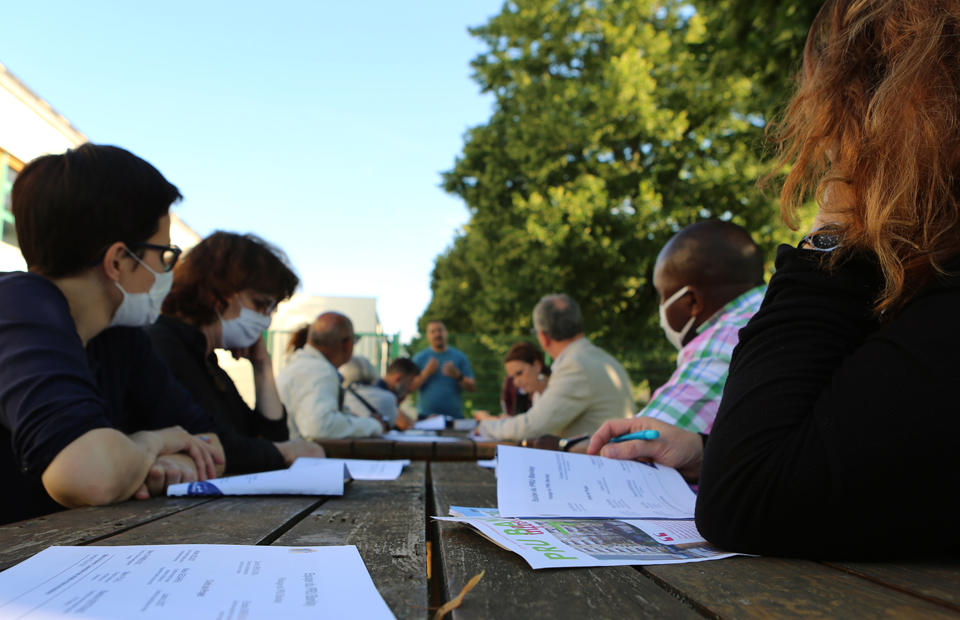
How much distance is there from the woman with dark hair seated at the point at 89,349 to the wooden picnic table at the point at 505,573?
0.16m

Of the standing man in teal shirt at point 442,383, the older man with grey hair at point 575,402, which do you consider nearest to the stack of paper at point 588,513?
the older man with grey hair at point 575,402

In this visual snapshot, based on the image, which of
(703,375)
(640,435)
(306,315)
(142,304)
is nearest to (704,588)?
(640,435)

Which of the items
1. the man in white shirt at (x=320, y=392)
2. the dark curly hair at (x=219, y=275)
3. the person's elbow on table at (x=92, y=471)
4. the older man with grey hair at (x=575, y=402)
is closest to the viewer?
the person's elbow on table at (x=92, y=471)

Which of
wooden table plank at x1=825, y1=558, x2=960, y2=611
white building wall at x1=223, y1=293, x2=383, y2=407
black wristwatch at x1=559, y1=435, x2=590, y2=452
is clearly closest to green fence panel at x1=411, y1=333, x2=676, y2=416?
white building wall at x1=223, y1=293, x2=383, y2=407

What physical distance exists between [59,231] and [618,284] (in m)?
11.5

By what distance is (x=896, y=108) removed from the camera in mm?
989

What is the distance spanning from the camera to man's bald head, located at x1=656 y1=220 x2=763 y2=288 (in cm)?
235

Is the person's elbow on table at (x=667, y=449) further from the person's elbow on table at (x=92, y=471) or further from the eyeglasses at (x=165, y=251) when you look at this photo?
the eyeglasses at (x=165, y=251)

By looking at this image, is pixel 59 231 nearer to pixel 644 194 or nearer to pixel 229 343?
pixel 229 343

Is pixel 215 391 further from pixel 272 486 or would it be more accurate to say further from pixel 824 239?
pixel 824 239

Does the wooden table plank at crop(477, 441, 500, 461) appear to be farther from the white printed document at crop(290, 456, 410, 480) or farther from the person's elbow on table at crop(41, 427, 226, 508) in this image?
the person's elbow on table at crop(41, 427, 226, 508)

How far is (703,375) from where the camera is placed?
203cm

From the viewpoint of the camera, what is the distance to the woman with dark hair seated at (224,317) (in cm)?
254

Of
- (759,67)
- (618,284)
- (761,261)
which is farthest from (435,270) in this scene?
(761,261)
